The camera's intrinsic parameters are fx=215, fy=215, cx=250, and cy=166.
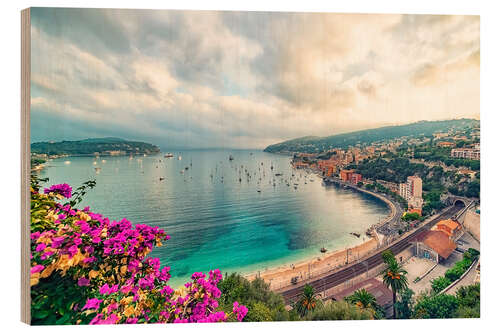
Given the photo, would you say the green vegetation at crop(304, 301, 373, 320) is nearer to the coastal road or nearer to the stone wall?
the coastal road

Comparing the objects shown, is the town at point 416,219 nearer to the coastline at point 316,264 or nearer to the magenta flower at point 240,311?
the coastline at point 316,264

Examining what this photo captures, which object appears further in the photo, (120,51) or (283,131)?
(283,131)

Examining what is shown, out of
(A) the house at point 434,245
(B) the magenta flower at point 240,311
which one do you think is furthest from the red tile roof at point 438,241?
(B) the magenta flower at point 240,311

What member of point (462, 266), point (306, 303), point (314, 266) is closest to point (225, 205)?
point (314, 266)

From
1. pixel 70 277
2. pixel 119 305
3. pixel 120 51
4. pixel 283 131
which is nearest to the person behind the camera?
pixel 70 277

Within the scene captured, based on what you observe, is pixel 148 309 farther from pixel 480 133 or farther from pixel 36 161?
pixel 480 133
